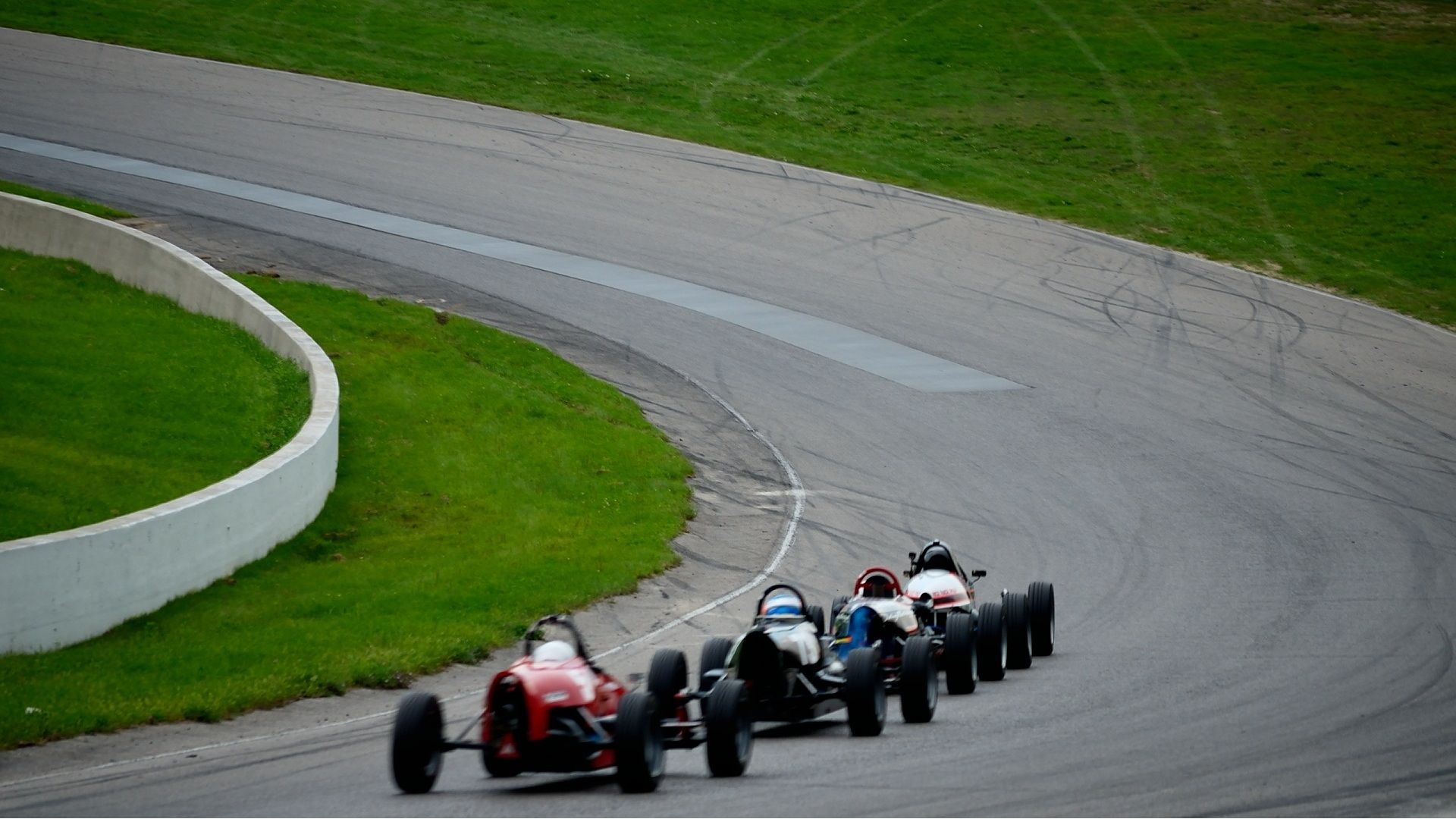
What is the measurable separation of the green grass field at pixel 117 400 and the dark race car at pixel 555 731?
6.96m

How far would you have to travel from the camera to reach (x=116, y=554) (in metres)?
13.5

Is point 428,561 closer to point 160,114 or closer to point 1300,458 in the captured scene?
point 1300,458

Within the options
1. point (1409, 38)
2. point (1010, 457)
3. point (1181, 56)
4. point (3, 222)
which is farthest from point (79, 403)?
point (1409, 38)

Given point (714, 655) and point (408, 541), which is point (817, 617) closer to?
point (714, 655)

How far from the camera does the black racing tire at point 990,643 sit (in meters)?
13.2

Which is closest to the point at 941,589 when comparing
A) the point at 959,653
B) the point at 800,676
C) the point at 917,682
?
the point at 959,653

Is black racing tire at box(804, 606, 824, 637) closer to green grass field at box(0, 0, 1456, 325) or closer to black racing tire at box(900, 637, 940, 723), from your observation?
black racing tire at box(900, 637, 940, 723)

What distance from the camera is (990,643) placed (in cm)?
1323

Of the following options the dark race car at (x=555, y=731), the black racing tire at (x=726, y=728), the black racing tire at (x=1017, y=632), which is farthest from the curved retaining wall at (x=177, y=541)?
the black racing tire at (x=1017, y=632)

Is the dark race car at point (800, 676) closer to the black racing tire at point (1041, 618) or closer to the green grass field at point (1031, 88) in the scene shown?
the black racing tire at point (1041, 618)

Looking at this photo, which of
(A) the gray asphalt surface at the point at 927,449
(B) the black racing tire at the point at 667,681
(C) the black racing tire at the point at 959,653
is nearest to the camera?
(A) the gray asphalt surface at the point at 927,449

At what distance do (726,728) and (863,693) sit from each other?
161 centimetres

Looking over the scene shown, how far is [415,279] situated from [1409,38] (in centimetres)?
3533

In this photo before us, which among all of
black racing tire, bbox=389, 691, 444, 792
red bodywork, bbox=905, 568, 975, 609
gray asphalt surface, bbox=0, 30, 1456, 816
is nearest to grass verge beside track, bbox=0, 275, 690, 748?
gray asphalt surface, bbox=0, 30, 1456, 816
